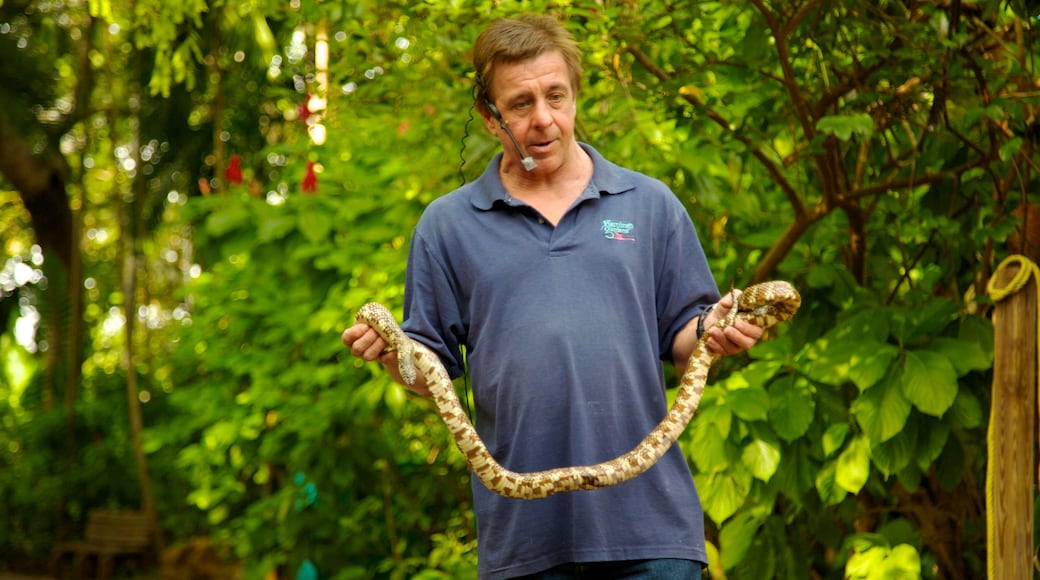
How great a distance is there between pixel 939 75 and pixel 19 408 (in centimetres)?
1277

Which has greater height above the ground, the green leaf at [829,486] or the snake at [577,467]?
the snake at [577,467]

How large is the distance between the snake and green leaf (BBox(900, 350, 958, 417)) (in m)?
1.24

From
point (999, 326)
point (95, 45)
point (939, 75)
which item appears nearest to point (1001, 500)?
point (999, 326)

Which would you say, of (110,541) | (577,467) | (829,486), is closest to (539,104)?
(577,467)

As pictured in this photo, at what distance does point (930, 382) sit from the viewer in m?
3.49

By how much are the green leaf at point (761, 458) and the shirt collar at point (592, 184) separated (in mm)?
1365

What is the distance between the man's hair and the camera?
2.53m

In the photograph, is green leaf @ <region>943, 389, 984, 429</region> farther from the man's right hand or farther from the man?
the man's right hand

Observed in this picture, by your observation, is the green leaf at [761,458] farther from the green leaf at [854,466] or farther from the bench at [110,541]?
the bench at [110,541]

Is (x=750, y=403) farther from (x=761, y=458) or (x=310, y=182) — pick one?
(x=310, y=182)

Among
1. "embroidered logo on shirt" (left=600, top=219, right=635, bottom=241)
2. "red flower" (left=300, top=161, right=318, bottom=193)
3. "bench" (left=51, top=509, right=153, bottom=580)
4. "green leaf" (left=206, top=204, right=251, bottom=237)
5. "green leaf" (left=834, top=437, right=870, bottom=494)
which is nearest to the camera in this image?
"embroidered logo on shirt" (left=600, top=219, right=635, bottom=241)

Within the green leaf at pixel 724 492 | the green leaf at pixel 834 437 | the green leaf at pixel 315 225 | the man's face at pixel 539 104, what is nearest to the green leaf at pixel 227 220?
the green leaf at pixel 315 225

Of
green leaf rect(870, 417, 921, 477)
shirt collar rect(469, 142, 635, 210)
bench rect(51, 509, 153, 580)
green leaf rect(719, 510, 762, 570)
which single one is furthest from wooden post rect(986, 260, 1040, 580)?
bench rect(51, 509, 153, 580)

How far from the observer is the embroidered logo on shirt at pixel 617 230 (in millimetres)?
2500
